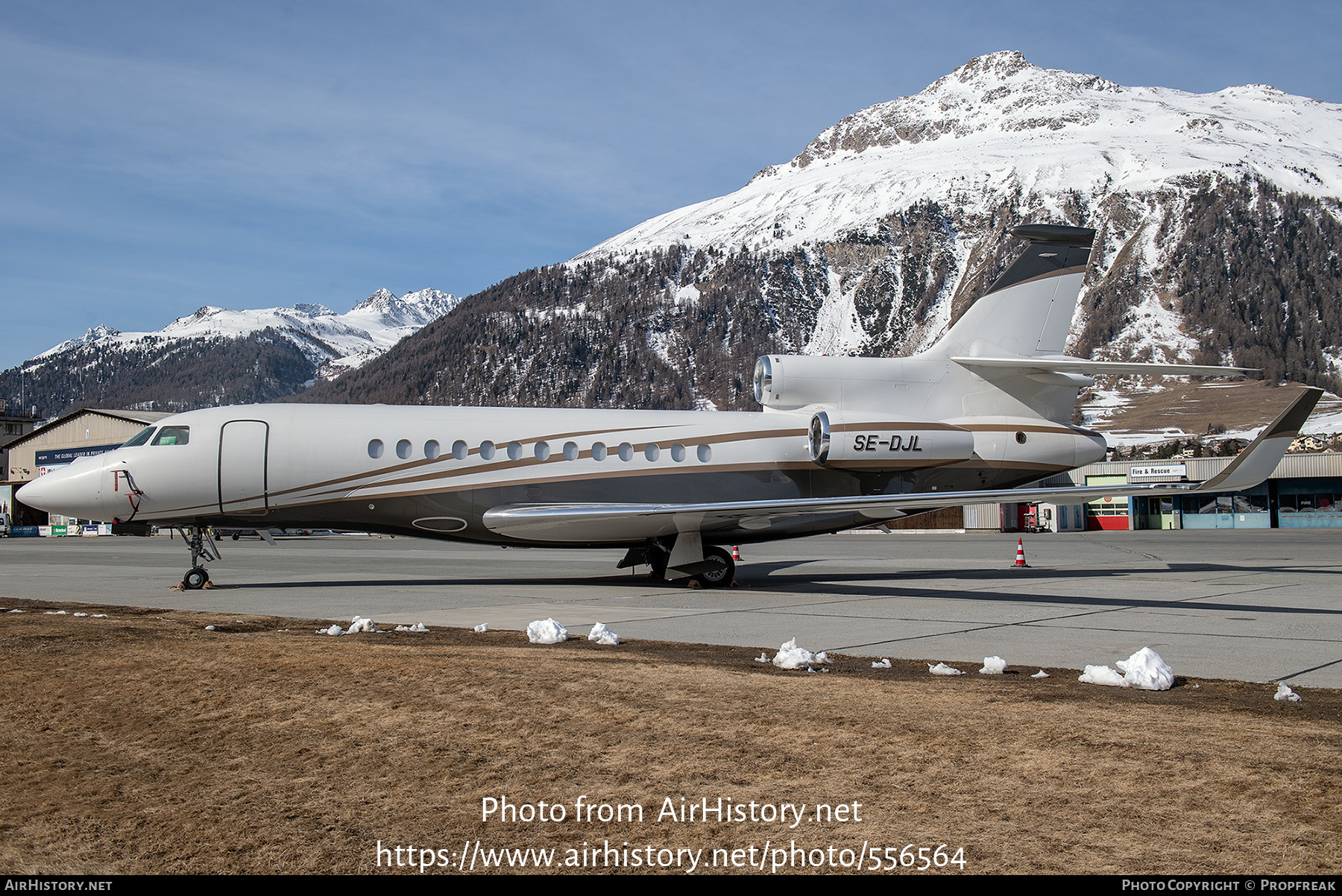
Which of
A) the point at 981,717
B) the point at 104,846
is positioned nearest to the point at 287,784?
the point at 104,846

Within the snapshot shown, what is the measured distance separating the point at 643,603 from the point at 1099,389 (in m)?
196

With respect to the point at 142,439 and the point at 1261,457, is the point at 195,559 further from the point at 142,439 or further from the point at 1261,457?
the point at 1261,457

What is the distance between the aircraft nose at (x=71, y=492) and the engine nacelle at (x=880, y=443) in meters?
12.5

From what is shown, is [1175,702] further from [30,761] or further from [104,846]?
[30,761]

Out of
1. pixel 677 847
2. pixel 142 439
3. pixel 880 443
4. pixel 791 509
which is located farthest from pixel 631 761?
pixel 142 439

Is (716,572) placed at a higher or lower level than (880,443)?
lower

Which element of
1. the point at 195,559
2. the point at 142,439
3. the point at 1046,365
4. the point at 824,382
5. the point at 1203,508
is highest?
the point at 1046,365

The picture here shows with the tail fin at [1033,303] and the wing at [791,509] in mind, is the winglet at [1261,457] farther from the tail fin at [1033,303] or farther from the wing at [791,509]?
the tail fin at [1033,303]

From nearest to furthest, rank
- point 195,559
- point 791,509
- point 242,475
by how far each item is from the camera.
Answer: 1. point 791,509
2. point 242,475
3. point 195,559

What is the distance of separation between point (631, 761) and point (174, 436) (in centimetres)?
1441

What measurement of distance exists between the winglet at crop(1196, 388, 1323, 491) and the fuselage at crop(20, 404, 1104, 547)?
4.17 m

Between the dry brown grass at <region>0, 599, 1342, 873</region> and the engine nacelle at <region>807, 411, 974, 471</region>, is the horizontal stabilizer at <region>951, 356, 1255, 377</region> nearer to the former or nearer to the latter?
the engine nacelle at <region>807, 411, 974, 471</region>

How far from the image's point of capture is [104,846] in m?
3.92

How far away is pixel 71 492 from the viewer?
16297mm
